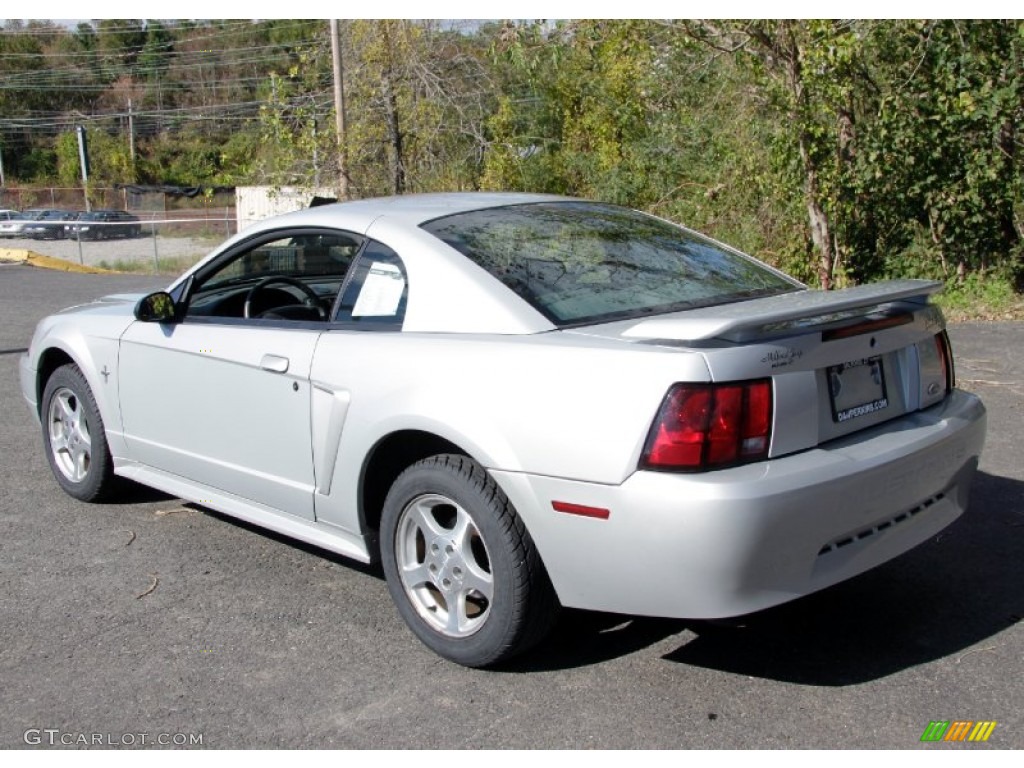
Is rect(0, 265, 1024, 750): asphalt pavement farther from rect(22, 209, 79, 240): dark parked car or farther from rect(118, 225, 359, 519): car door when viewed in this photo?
rect(22, 209, 79, 240): dark parked car

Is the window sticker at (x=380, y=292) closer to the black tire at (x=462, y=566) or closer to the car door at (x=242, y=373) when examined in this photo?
the car door at (x=242, y=373)

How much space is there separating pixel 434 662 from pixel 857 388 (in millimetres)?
1713

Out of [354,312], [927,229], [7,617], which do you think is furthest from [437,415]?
[927,229]

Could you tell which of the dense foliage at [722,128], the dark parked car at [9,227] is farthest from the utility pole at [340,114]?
the dark parked car at [9,227]

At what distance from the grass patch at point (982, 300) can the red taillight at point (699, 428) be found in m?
8.75

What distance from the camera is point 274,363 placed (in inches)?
169

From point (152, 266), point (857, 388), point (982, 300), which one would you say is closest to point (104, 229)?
point (152, 266)

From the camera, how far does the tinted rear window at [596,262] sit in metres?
3.85

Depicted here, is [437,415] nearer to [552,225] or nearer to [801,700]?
[552,225]

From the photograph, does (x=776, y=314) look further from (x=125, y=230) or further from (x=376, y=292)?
(x=125, y=230)

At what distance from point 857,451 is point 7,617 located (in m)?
3.24

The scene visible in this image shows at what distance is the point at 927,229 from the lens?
12625mm

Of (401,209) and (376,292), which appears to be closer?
(376,292)

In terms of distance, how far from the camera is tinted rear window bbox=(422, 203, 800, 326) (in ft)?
12.6
